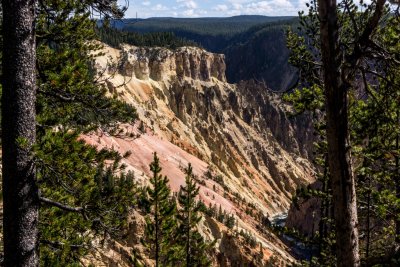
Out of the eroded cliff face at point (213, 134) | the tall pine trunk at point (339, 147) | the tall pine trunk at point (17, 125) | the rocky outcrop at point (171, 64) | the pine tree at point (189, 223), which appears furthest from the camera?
the rocky outcrop at point (171, 64)

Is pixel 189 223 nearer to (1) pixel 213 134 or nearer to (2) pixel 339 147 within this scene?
(2) pixel 339 147

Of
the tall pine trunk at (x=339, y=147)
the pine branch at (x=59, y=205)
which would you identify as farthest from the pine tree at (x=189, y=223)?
the tall pine trunk at (x=339, y=147)

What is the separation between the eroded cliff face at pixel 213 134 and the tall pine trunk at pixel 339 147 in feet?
134

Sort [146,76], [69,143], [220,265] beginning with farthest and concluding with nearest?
1. [146,76]
2. [220,265]
3. [69,143]

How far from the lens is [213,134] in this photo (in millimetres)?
87750

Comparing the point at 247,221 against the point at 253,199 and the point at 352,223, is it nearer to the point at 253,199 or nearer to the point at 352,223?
the point at 253,199

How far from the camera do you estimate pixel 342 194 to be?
426 cm

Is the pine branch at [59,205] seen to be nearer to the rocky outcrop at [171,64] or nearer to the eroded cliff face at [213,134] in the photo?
the eroded cliff face at [213,134]

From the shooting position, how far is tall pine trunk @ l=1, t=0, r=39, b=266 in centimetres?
500

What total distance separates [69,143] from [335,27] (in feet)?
16.6

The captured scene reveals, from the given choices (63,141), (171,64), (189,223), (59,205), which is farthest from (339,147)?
(171,64)

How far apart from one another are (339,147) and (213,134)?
83568 millimetres

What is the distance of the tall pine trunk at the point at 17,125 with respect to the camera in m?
5.00

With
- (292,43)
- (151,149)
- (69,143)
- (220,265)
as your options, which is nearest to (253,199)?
(151,149)
